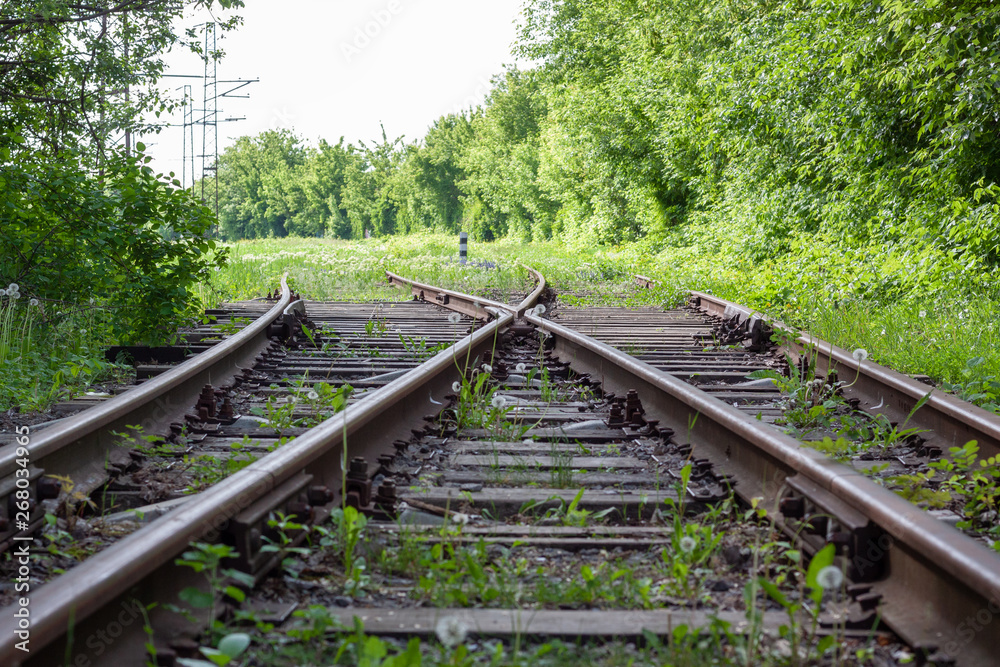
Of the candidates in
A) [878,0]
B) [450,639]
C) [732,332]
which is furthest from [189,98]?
[450,639]

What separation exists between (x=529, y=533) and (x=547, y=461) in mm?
851

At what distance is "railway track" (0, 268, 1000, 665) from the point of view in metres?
1.70

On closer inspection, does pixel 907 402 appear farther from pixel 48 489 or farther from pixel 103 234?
pixel 103 234

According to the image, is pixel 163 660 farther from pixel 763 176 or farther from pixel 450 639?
pixel 763 176

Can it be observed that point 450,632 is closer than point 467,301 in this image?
Yes

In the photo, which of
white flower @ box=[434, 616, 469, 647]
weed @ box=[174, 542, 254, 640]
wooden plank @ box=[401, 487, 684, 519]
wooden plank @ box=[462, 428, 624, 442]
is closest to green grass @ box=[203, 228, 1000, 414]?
wooden plank @ box=[462, 428, 624, 442]

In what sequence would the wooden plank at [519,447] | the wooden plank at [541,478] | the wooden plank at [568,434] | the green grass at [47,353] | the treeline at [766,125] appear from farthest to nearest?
the treeline at [766,125] → the green grass at [47,353] → the wooden plank at [568,434] → the wooden plank at [519,447] → the wooden plank at [541,478]

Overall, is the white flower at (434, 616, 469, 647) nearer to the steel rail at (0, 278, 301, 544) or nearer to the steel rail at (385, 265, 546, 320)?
the steel rail at (0, 278, 301, 544)

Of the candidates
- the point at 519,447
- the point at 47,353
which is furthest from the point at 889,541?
the point at 47,353

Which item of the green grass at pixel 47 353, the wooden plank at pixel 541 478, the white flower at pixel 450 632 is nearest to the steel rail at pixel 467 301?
the green grass at pixel 47 353

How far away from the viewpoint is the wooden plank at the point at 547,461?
3260 millimetres

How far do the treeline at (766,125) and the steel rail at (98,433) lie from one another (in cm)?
750

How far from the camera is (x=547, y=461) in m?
3.34

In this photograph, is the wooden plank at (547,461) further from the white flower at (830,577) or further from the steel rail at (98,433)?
the white flower at (830,577)
